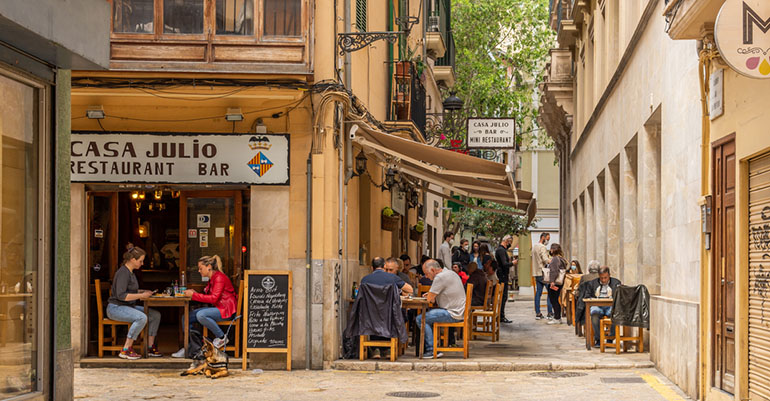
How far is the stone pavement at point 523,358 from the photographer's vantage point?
14.1m

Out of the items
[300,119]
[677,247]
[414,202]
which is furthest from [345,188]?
[414,202]

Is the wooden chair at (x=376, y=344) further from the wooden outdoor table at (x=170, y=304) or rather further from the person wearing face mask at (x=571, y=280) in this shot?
the person wearing face mask at (x=571, y=280)

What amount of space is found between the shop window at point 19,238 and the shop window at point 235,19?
5174 mm

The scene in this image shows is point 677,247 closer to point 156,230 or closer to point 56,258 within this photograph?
point 56,258

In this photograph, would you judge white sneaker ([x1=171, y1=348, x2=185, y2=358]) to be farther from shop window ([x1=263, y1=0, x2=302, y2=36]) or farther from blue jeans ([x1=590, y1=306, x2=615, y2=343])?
blue jeans ([x1=590, y1=306, x2=615, y2=343])

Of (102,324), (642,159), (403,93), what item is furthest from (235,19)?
(642,159)

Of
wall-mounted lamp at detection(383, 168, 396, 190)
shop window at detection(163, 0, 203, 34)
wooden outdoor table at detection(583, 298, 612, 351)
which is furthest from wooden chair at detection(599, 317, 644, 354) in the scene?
shop window at detection(163, 0, 203, 34)

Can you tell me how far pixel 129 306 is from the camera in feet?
47.0

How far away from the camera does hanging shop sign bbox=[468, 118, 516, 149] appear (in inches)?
847

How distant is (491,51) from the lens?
38.4m

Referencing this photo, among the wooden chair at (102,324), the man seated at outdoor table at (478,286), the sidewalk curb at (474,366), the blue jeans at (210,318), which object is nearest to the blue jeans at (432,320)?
the sidewalk curb at (474,366)

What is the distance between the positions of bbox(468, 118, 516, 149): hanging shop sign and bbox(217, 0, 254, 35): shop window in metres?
8.69

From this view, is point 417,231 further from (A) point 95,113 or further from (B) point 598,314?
(A) point 95,113

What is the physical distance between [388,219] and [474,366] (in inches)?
270
